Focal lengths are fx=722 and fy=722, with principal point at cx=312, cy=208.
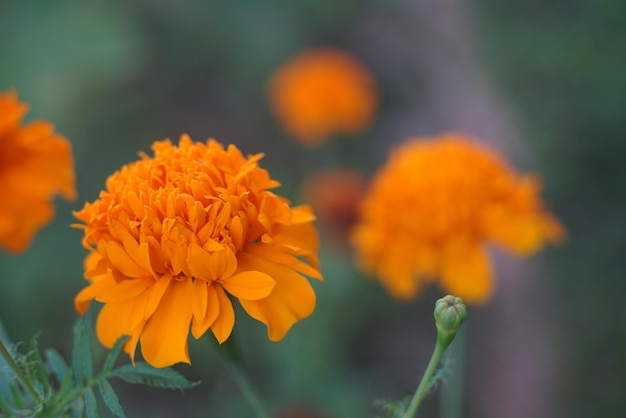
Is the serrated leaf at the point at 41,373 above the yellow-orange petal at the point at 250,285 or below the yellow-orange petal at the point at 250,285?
below

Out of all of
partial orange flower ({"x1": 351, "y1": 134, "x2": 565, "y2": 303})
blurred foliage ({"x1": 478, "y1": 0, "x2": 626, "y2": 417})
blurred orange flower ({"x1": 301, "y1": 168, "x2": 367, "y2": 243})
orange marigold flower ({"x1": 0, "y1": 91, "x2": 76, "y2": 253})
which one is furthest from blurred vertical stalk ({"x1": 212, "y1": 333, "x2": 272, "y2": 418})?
blurred foliage ({"x1": 478, "y1": 0, "x2": 626, "y2": 417})

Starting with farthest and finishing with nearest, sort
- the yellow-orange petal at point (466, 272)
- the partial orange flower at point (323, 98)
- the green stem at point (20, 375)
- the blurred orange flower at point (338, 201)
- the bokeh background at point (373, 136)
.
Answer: the partial orange flower at point (323, 98) → the blurred orange flower at point (338, 201) → the bokeh background at point (373, 136) → the yellow-orange petal at point (466, 272) → the green stem at point (20, 375)

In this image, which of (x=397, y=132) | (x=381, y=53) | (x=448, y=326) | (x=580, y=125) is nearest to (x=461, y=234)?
(x=448, y=326)

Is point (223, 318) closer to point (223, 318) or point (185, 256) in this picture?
point (223, 318)

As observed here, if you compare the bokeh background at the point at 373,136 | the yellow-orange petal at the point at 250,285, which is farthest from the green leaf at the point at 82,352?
the bokeh background at the point at 373,136

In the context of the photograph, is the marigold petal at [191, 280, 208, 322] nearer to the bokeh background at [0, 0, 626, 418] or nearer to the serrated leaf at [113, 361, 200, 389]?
the serrated leaf at [113, 361, 200, 389]

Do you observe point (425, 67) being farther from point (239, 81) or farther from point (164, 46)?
point (164, 46)

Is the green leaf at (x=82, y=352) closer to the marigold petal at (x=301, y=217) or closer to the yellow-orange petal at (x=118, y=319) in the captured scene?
the yellow-orange petal at (x=118, y=319)
